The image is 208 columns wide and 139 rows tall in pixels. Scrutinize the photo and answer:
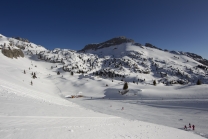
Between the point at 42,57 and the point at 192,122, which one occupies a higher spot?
the point at 42,57

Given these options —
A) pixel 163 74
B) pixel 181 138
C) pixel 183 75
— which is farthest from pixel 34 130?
pixel 183 75

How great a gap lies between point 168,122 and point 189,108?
12.9 m

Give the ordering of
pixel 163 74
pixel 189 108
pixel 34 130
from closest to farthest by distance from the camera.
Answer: pixel 34 130 → pixel 189 108 → pixel 163 74

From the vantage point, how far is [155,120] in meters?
29.6

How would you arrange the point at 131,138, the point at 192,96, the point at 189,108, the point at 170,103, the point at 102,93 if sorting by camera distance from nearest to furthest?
1. the point at 131,138
2. the point at 189,108
3. the point at 170,103
4. the point at 192,96
5. the point at 102,93

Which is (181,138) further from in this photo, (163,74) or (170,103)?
(163,74)

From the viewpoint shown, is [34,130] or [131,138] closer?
[34,130]

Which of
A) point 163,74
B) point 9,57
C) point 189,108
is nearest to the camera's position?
point 189,108

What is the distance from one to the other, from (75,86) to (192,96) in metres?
64.8

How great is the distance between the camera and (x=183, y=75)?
193750 mm

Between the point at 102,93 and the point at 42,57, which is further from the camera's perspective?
the point at 42,57

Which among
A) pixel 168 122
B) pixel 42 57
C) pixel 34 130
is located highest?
pixel 42 57

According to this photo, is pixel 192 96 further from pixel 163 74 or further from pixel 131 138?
pixel 163 74

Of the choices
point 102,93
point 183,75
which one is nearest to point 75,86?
point 102,93
